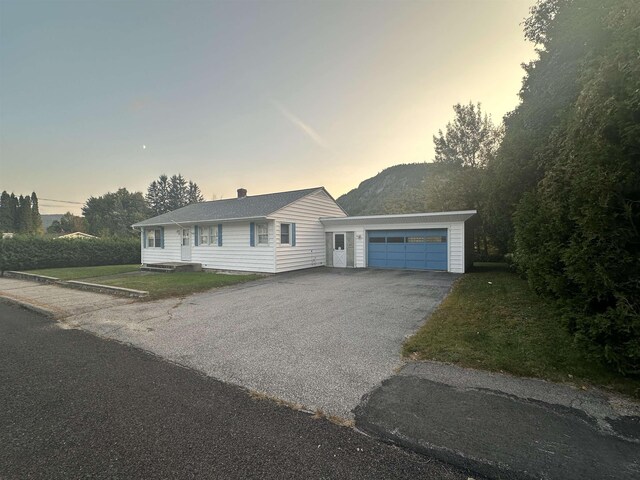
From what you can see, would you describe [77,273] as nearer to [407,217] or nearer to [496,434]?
[407,217]

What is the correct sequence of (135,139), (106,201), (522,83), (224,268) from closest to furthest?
1. (522,83)
2. (224,268)
3. (135,139)
4. (106,201)

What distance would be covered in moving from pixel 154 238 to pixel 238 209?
23.2 ft

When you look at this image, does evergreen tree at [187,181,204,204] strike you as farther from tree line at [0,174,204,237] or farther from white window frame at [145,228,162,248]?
white window frame at [145,228,162,248]

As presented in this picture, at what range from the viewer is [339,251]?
17.1 m

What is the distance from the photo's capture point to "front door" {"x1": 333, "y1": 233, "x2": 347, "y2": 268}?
55.4 feet

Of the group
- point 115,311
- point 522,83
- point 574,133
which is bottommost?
point 115,311

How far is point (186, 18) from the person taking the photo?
1120cm

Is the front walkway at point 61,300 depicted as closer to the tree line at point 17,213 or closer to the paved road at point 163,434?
the paved road at point 163,434

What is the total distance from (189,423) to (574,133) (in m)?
6.08

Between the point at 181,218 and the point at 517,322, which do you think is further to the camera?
the point at 181,218

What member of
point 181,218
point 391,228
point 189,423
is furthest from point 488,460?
point 181,218

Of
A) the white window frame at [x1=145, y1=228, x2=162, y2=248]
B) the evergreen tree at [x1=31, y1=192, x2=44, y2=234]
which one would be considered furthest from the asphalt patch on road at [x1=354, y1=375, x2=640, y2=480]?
the evergreen tree at [x1=31, y1=192, x2=44, y2=234]

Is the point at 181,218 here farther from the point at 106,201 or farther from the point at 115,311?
the point at 106,201

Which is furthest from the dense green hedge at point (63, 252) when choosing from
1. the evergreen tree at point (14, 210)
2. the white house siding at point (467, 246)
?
the evergreen tree at point (14, 210)
